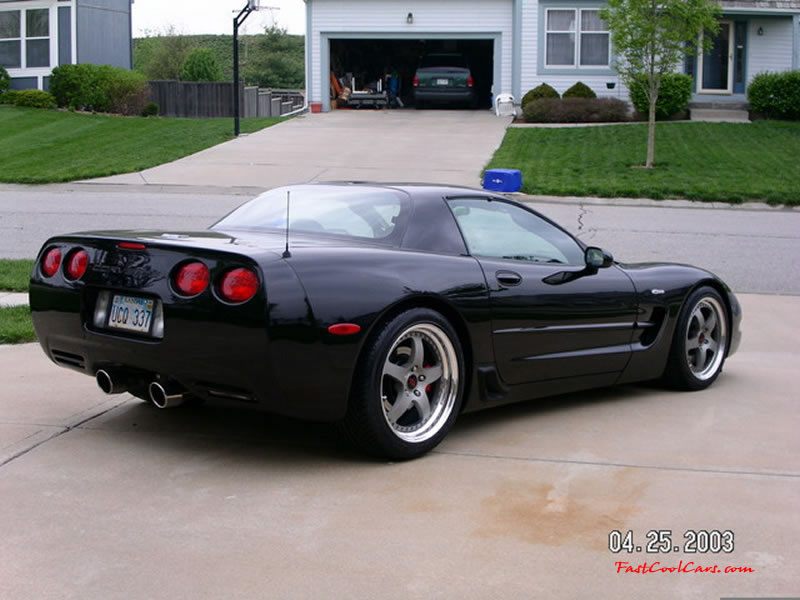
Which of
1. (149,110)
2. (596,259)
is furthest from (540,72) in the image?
(596,259)

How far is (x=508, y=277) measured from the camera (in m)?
5.59

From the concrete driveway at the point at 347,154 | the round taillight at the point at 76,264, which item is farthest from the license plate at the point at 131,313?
the concrete driveway at the point at 347,154

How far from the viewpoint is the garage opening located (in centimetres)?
3719

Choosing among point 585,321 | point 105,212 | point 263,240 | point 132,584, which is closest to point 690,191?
point 105,212

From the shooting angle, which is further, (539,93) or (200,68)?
(200,68)

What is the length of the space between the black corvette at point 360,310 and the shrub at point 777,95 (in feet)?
83.6

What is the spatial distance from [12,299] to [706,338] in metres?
5.69

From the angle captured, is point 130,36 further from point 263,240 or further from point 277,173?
point 263,240

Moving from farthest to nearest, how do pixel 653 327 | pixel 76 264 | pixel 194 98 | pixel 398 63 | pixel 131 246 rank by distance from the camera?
pixel 398 63
pixel 194 98
pixel 653 327
pixel 76 264
pixel 131 246

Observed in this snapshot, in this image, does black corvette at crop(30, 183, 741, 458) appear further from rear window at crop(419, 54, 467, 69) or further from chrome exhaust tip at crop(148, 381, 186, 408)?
rear window at crop(419, 54, 467, 69)

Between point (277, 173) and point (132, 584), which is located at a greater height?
point (277, 173)

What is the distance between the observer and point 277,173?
21.1 m

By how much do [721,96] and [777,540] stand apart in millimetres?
30592

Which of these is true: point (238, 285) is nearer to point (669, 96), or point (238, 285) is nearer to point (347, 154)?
point (347, 154)
